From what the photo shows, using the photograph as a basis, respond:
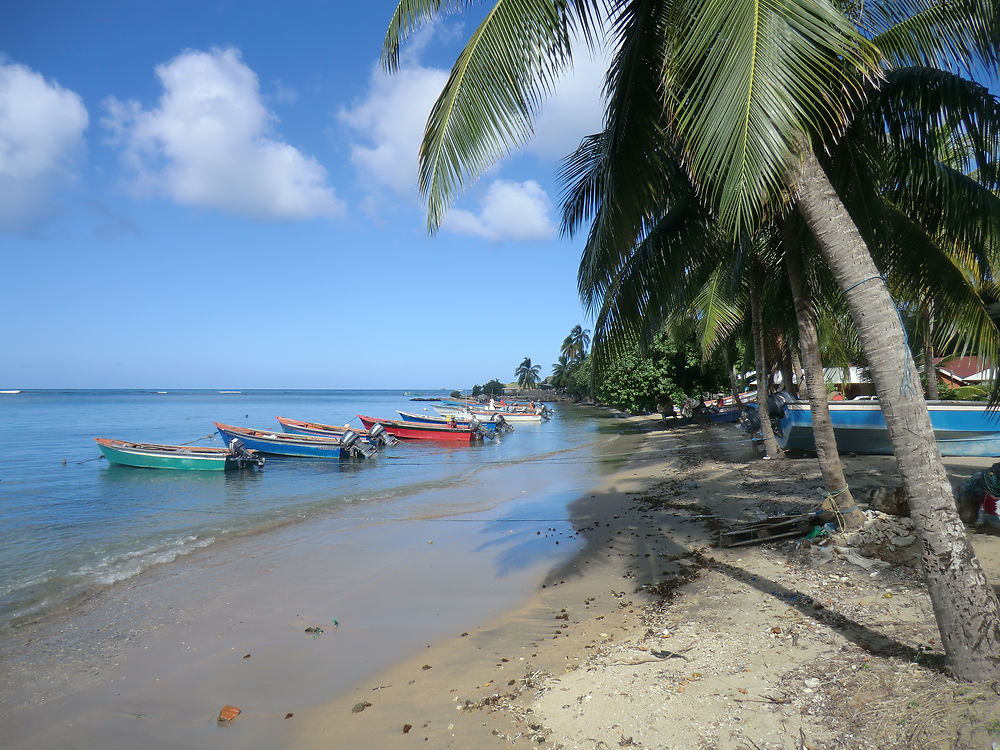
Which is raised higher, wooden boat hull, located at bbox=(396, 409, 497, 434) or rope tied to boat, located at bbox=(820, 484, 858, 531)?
rope tied to boat, located at bbox=(820, 484, 858, 531)

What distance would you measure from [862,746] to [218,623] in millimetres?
7251

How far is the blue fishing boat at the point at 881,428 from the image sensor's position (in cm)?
1319

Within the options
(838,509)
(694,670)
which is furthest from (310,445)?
(694,670)

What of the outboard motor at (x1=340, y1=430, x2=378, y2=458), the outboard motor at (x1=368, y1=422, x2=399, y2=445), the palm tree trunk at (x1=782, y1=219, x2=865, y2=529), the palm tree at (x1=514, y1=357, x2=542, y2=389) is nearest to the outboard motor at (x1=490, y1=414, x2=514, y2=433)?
the outboard motor at (x1=368, y1=422, x2=399, y2=445)

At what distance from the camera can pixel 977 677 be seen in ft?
11.8

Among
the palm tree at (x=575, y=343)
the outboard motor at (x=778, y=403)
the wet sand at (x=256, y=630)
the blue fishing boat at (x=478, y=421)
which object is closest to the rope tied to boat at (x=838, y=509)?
the wet sand at (x=256, y=630)

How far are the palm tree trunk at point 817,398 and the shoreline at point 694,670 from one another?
0.75 m

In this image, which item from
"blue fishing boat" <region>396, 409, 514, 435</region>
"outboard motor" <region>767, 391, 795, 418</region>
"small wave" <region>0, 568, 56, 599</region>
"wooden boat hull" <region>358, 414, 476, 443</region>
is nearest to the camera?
"small wave" <region>0, 568, 56, 599</region>

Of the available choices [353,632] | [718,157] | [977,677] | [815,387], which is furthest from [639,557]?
[718,157]

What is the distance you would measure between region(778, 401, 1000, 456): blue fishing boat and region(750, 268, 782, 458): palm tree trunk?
453 mm

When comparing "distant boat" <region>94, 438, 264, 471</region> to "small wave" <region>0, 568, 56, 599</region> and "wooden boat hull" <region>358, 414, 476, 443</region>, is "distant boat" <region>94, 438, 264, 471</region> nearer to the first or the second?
"small wave" <region>0, 568, 56, 599</region>

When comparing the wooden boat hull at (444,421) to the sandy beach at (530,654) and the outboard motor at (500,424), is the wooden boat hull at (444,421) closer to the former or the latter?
the outboard motor at (500,424)

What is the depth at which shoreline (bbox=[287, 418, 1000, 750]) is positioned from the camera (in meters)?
3.71

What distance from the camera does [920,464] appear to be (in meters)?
3.79
